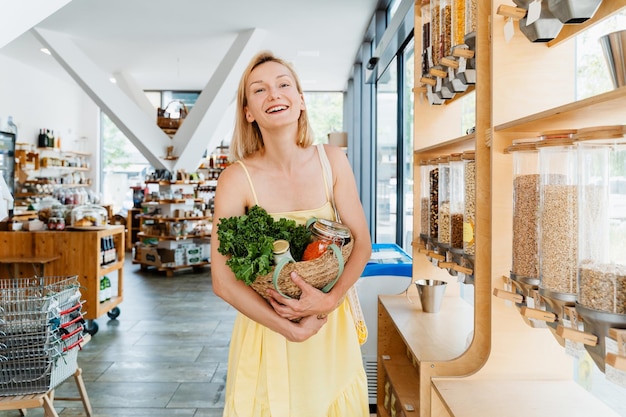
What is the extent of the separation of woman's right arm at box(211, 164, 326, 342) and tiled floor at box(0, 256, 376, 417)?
2031 millimetres

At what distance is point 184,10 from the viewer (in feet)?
22.7

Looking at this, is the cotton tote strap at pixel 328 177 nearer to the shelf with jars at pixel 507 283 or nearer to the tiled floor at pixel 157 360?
the shelf with jars at pixel 507 283

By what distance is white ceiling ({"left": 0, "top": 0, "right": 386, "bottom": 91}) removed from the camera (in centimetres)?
679

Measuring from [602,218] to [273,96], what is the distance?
1.01 meters

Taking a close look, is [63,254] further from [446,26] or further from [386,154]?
[446,26]

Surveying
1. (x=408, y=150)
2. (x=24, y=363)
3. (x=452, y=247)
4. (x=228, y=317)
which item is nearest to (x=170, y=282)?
(x=228, y=317)

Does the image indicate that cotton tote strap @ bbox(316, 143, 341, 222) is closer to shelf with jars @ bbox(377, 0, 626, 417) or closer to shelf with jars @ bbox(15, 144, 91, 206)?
shelf with jars @ bbox(377, 0, 626, 417)

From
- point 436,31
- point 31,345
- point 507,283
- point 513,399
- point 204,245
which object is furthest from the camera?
point 204,245

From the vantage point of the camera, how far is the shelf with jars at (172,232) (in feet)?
29.8

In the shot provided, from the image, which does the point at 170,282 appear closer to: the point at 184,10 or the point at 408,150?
the point at 184,10

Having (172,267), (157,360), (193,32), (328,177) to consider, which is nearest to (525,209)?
(328,177)

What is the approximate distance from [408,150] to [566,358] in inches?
140

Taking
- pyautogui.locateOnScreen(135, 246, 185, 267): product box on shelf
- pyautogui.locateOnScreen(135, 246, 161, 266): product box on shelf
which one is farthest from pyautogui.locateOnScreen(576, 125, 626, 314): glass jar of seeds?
pyautogui.locateOnScreen(135, 246, 161, 266): product box on shelf

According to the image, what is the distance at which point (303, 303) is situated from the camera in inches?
60.6
